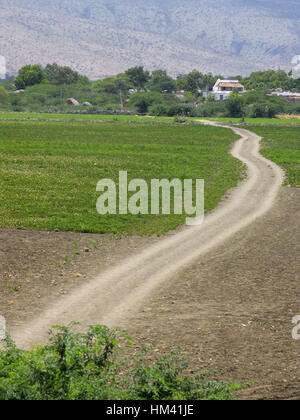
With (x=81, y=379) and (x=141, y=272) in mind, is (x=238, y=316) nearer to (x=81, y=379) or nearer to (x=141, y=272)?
(x=141, y=272)

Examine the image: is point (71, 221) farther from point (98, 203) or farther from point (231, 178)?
point (231, 178)

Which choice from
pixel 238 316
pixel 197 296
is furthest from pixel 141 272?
pixel 238 316

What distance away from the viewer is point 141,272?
12.9m

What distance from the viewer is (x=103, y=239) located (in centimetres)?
1577

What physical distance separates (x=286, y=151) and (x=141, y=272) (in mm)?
27827

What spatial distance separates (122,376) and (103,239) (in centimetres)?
773

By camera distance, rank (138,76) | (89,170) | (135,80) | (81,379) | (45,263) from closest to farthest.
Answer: (81,379)
(45,263)
(89,170)
(138,76)
(135,80)

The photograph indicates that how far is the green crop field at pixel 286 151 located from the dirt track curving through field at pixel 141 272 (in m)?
6.30

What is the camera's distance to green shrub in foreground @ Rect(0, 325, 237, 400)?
6.63 m

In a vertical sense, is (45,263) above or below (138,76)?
below

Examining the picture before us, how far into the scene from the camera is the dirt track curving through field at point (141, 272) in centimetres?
1024
